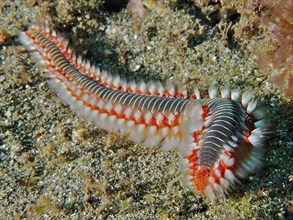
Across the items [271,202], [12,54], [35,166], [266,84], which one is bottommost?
[35,166]

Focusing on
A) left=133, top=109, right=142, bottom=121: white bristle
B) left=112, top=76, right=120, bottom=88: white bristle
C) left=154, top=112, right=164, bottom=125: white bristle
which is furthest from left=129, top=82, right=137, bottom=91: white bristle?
left=154, top=112, right=164, bottom=125: white bristle

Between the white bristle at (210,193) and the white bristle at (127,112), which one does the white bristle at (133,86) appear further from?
the white bristle at (210,193)

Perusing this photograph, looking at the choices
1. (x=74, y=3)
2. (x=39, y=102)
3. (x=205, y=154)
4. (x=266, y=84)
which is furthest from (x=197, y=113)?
(x=74, y=3)

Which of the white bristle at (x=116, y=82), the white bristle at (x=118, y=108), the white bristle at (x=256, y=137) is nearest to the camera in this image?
the white bristle at (x=256, y=137)

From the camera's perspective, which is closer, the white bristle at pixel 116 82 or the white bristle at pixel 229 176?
the white bristle at pixel 229 176

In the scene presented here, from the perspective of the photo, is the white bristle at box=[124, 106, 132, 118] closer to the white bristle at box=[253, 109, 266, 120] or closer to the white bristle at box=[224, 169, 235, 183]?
the white bristle at box=[253, 109, 266, 120]

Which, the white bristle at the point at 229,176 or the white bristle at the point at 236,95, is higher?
the white bristle at the point at 236,95

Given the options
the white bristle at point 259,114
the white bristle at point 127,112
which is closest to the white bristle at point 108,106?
the white bristle at point 127,112

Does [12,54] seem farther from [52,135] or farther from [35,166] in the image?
[35,166]
